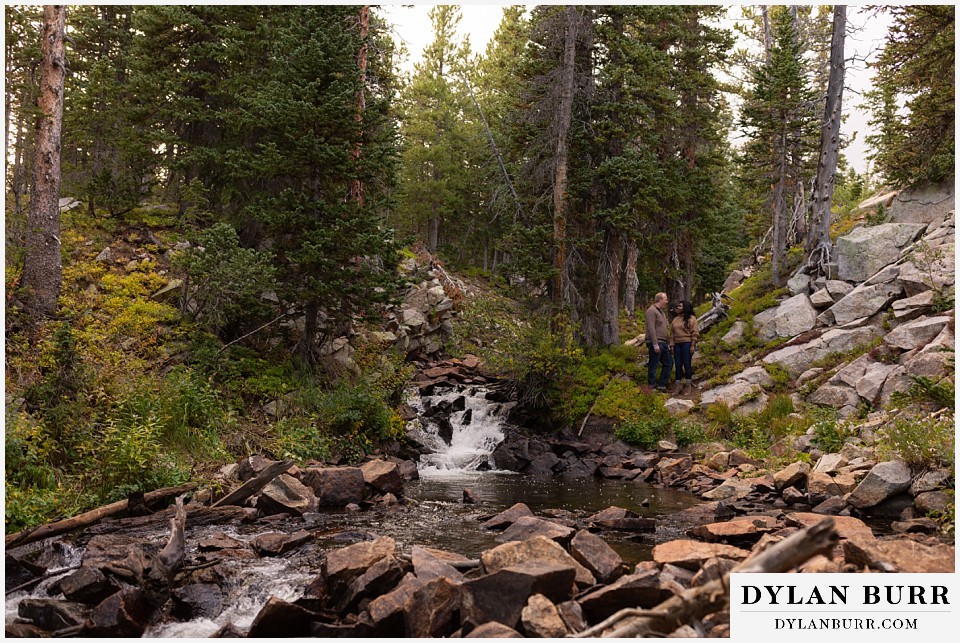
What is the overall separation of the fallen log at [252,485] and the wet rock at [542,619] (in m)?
6.01

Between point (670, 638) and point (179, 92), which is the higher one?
point (179, 92)

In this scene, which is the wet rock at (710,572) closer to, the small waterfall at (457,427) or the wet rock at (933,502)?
the wet rock at (933,502)

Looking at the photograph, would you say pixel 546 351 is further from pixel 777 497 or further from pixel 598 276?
pixel 777 497

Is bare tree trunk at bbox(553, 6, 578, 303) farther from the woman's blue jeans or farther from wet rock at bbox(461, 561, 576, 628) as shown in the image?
wet rock at bbox(461, 561, 576, 628)

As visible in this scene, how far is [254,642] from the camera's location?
488 cm

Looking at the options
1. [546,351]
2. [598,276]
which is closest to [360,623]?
[546,351]

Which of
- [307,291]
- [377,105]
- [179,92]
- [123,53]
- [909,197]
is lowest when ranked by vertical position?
[307,291]

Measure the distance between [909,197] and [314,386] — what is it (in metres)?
17.1

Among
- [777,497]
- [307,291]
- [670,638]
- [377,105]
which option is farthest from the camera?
[377,105]

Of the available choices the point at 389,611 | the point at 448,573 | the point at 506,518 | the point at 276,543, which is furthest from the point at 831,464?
the point at 276,543

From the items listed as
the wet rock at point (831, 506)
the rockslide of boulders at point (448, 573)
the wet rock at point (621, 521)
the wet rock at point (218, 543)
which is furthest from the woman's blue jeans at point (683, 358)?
the wet rock at point (218, 543)

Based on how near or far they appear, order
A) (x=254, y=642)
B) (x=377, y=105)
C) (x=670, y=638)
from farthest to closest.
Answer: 1. (x=377, y=105)
2. (x=254, y=642)
3. (x=670, y=638)

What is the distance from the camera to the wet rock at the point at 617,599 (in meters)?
5.04

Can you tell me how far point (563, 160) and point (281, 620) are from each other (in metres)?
16.4
